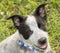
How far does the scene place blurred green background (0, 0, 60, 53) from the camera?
793cm

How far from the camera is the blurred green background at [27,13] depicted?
793 cm

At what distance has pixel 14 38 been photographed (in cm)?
650

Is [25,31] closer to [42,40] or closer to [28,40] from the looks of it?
[28,40]

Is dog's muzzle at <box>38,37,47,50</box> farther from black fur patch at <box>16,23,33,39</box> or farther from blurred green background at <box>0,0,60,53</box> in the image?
blurred green background at <box>0,0,60,53</box>

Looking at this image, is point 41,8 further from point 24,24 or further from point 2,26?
point 2,26

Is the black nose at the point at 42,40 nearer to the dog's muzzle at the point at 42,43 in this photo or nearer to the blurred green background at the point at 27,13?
the dog's muzzle at the point at 42,43

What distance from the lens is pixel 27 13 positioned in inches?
348

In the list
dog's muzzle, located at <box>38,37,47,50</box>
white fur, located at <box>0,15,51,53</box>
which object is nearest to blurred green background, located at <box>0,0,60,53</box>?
white fur, located at <box>0,15,51,53</box>

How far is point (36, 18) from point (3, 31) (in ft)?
6.39

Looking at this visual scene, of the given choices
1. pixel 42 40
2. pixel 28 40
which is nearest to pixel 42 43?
pixel 42 40

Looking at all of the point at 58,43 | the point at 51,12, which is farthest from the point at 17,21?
the point at 51,12

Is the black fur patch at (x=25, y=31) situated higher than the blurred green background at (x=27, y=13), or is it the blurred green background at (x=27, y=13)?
the black fur patch at (x=25, y=31)

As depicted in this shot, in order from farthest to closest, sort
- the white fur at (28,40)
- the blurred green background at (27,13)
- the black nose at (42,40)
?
the blurred green background at (27,13)
the white fur at (28,40)
the black nose at (42,40)

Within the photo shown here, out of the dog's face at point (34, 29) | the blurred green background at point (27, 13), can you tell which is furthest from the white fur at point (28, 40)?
the blurred green background at point (27, 13)
